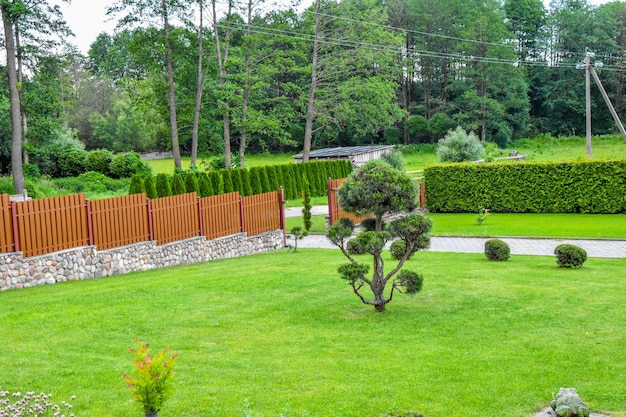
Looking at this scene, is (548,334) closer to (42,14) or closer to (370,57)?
(42,14)

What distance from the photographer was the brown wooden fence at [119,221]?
16.1 metres

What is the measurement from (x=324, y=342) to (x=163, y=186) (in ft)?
55.3

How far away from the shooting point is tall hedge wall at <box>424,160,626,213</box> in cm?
2722

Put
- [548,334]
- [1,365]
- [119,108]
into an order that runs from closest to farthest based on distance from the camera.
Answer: [1,365] → [548,334] → [119,108]

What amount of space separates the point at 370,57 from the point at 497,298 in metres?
31.1

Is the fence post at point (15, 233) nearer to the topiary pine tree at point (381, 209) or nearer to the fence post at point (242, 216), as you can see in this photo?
the topiary pine tree at point (381, 209)

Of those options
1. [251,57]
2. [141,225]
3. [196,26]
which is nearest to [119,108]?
[251,57]

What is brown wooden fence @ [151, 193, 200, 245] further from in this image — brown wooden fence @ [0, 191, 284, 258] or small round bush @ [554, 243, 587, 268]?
small round bush @ [554, 243, 587, 268]

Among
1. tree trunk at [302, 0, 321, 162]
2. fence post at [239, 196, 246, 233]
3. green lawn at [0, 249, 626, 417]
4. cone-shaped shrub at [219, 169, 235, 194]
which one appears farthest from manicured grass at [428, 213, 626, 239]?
tree trunk at [302, 0, 321, 162]

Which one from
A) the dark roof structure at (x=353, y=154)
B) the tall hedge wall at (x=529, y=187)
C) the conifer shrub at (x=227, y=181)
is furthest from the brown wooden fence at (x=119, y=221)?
the dark roof structure at (x=353, y=154)

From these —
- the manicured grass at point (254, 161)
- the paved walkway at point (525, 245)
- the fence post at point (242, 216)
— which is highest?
the manicured grass at point (254, 161)

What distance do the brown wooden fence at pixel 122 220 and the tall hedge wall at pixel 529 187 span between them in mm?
11165

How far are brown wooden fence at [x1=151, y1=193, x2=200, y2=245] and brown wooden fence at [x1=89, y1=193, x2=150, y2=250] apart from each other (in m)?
0.39

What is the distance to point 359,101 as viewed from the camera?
42188 millimetres
